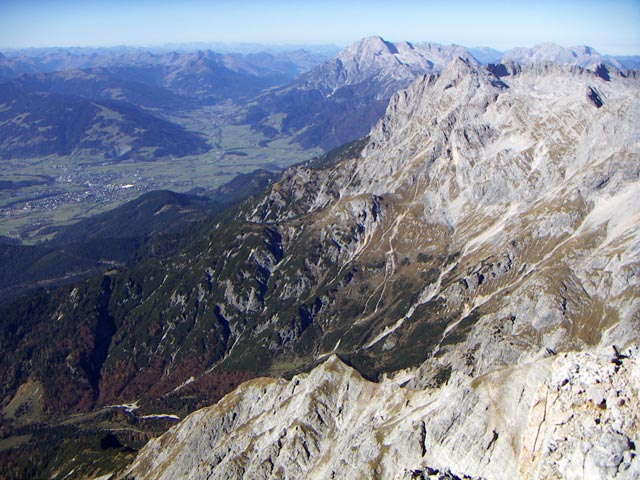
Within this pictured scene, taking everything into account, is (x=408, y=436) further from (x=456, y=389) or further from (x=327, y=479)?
(x=327, y=479)

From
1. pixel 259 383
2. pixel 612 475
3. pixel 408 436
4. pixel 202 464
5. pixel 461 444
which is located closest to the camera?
pixel 612 475

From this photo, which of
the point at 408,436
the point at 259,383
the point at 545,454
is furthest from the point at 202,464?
the point at 545,454

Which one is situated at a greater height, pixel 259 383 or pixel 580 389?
pixel 580 389

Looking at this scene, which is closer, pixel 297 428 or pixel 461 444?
pixel 461 444

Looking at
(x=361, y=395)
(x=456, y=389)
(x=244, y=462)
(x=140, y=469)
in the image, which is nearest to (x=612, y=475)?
(x=456, y=389)

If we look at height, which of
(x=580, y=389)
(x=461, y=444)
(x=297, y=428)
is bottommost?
(x=297, y=428)

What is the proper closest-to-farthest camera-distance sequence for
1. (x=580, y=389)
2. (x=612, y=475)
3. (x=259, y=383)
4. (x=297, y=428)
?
(x=612, y=475)
(x=580, y=389)
(x=297, y=428)
(x=259, y=383)
